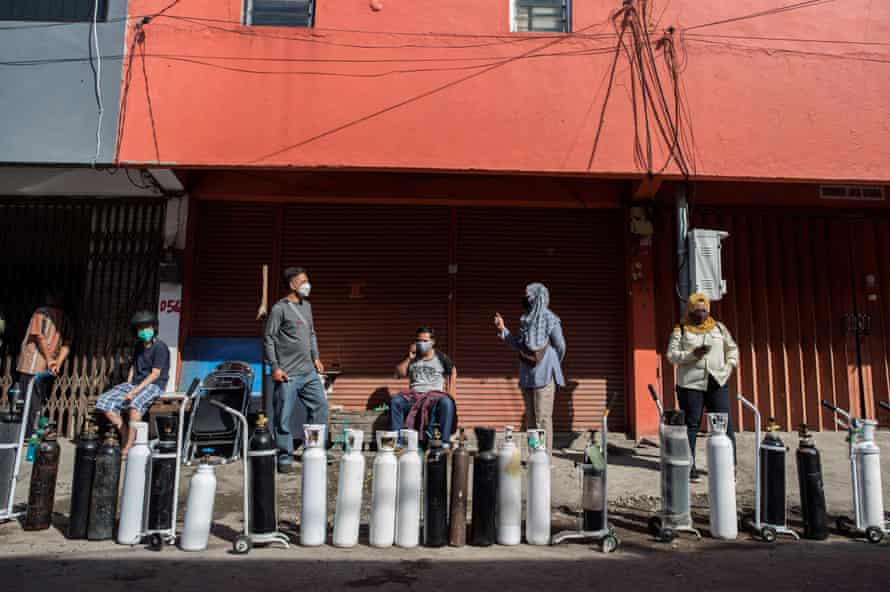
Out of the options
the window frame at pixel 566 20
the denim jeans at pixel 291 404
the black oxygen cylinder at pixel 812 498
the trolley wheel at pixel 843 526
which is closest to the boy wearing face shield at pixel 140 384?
the denim jeans at pixel 291 404

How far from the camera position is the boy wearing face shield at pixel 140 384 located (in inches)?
218

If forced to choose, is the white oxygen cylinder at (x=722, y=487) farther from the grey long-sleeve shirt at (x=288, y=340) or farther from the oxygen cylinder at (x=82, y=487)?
the oxygen cylinder at (x=82, y=487)

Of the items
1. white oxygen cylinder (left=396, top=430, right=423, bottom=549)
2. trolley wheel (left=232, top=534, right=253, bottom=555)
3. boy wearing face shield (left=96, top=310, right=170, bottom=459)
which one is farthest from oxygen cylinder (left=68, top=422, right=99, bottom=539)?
white oxygen cylinder (left=396, top=430, right=423, bottom=549)

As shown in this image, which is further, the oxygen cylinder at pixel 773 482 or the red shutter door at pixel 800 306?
the red shutter door at pixel 800 306

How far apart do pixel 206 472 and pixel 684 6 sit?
6.70 meters

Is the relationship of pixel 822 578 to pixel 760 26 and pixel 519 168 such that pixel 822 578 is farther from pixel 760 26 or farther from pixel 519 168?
pixel 760 26

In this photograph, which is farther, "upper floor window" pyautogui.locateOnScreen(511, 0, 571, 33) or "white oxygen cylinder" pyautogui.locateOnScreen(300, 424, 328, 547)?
"upper floor window" pyautogui.locateOnScreen(511, 0, 571, 33)

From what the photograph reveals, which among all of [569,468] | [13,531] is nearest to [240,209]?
[13,531]

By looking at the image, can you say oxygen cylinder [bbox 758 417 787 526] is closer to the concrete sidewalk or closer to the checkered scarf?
the concrete sidewalk

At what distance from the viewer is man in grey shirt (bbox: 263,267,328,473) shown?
5.52m

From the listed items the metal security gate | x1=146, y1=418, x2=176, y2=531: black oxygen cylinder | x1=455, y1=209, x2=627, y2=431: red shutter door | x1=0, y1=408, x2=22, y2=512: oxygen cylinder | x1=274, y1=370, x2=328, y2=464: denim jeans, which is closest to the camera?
x1=146, y1=418, x2=176, y2=531: black oxygen cylinder

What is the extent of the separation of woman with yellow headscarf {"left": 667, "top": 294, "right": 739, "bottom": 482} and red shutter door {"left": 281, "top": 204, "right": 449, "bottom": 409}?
288 centimetres

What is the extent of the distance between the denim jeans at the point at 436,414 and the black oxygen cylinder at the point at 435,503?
7.40 ft

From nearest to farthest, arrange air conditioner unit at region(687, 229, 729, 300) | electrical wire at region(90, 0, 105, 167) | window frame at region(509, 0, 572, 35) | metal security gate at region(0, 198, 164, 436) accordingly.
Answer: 1. air conditioner unit at region(687, 229, 729, 300)
2. electrical wire at region(90, 0, 105, 167)
3. window frame at region(509, 0, 572, 35)
4. metal security gate at region(0, 198, 164, 436)
